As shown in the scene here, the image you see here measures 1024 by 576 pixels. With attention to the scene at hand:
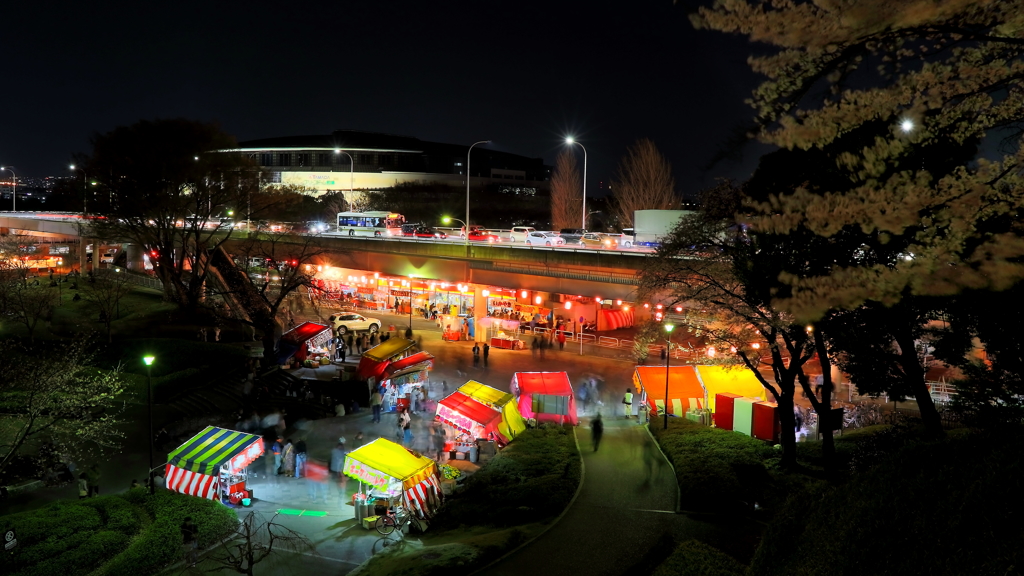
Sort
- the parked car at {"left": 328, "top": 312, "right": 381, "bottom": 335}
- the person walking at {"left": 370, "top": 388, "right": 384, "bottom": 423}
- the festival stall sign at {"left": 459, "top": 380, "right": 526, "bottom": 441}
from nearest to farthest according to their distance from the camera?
the festival stall sign at {"left": 459, "top": 380, "right": 526, "bottom": 441} < the person walking at {"left": 370, "top": 388, "right": 384, "bottom": 423} < the parked car at {"left": 328, "top": 312, "right": 381, "bottom": 335}

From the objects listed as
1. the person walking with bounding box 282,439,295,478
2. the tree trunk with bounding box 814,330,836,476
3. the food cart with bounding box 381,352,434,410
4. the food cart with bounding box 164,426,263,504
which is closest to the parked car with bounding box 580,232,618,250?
the food cart with bounding box 381,352,434,410

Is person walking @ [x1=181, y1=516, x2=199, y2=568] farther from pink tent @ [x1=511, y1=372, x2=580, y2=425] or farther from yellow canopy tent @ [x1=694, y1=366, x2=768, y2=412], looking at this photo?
yellow canopy tent @ [x1=694, y1=366, x2=768, y2=412]

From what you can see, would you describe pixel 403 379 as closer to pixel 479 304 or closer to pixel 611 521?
pixel 611 521

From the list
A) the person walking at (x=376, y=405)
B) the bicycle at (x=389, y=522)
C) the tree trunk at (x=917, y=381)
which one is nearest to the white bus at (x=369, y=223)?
the person walking at (x=376, y=405)

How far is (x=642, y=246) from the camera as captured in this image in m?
31.0

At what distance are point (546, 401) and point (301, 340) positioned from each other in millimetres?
12190

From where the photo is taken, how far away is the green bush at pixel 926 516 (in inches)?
165

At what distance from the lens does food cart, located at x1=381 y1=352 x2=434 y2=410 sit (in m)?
22.8

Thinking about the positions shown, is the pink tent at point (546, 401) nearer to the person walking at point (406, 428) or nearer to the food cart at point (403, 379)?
the person walking at point (406, 428)

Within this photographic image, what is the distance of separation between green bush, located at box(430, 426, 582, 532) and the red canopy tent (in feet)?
3.01

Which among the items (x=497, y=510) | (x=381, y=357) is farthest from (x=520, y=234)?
(x=497, y=510)

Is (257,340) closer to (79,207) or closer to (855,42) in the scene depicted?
(79,207)

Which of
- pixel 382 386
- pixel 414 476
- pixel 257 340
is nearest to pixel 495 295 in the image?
pixel 257 340

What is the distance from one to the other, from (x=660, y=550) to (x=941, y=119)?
8.82 meters
